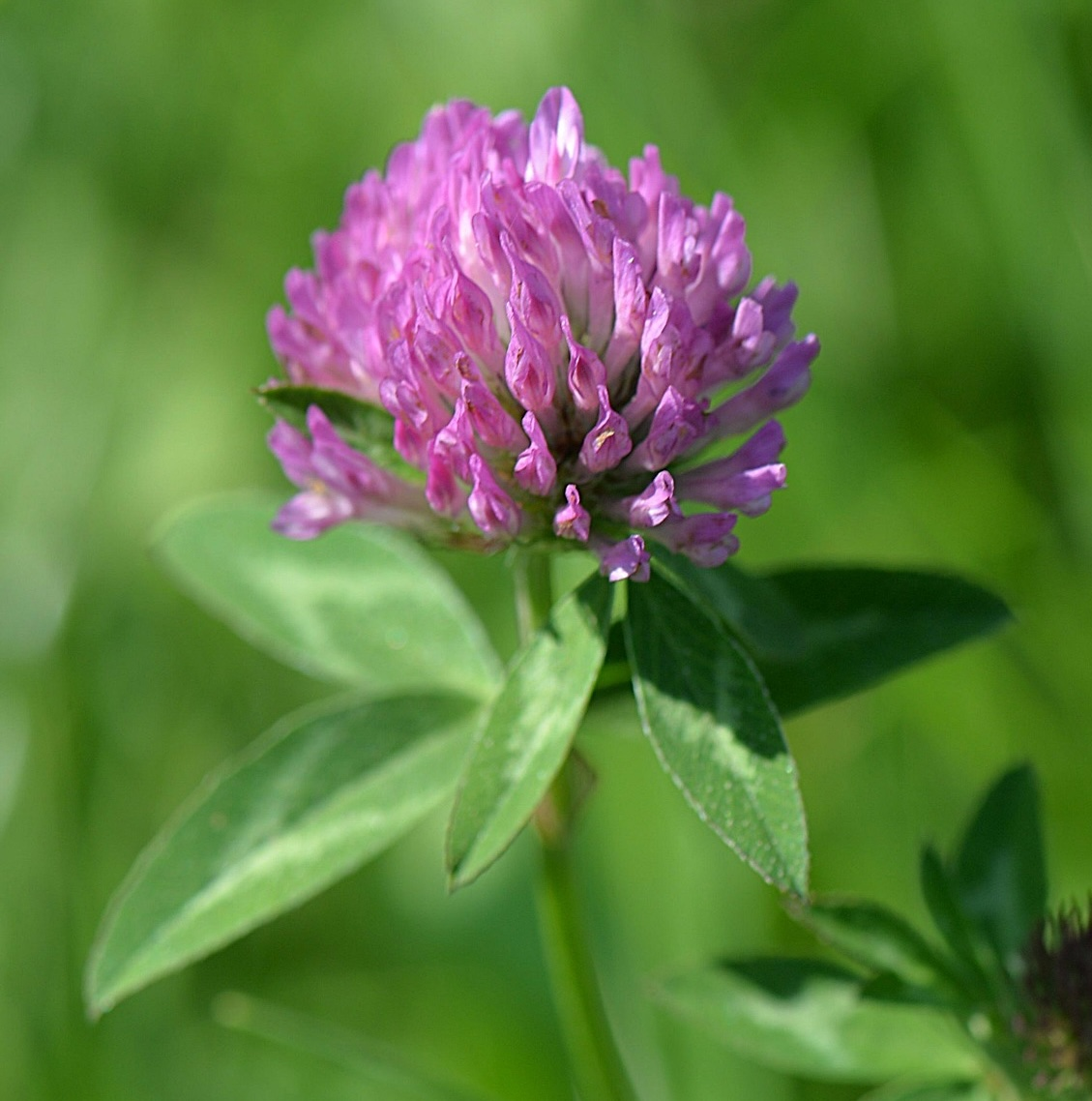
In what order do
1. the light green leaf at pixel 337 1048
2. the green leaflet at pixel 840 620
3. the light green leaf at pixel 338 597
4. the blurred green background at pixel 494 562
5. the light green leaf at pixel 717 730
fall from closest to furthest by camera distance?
the light green leaf at pixel 717 730 → the green leaflet at pixel 840 620 → the light green leaf at pixel 337 1048 → the light green leaf at pixel 338 597 → the blurred green background at pixel 494 562

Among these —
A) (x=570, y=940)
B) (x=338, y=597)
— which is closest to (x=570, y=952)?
(x=570, y=940)

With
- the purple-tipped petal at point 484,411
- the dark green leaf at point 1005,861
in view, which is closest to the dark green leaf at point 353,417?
the purple-tipped petal at point 484,411

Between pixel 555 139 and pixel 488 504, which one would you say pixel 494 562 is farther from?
pixel 488 504

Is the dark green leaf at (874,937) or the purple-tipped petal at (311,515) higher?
the purple-tipped petal at (311,515)

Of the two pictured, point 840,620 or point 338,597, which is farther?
point 338,597

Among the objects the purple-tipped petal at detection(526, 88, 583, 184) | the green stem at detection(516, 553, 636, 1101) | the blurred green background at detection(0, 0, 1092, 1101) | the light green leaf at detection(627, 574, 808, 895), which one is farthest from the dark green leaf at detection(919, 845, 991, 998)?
the blurred green background at detection(0, 0, 1092, 1101)

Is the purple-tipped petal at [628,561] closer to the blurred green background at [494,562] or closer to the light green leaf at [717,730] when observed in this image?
the light green leaf at [717,730]

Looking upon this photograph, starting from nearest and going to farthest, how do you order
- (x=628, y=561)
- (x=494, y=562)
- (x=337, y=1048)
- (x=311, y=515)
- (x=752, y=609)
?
(x=628, y=561) → (x=311, y=515) → (x=752, y=609) → (x=337, y=1048) → (x=494, y=562)
